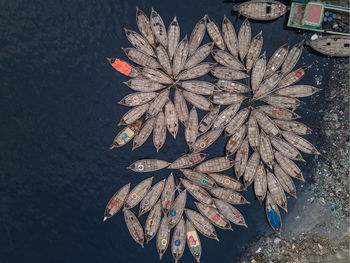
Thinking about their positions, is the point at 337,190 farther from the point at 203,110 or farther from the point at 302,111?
the point at 203,110

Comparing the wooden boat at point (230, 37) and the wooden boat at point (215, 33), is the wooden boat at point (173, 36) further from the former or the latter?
the wooden boat at point (230, 37)

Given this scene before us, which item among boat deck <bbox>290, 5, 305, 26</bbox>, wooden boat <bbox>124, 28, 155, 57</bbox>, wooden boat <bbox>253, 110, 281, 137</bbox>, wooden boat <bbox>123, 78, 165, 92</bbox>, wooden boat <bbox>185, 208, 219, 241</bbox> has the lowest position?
wooden boat <bbox>185, 208, 219, 241</bbox>

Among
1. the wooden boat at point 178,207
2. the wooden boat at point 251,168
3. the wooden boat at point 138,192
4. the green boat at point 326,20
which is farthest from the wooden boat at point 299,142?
the wooden boat at point 138,192

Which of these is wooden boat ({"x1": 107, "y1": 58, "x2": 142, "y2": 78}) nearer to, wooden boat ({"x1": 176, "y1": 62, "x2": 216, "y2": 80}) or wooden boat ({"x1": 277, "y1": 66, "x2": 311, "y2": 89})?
wooden boat ({"x1": 176, "y1": 62, "x2": 216, "y2": 80})

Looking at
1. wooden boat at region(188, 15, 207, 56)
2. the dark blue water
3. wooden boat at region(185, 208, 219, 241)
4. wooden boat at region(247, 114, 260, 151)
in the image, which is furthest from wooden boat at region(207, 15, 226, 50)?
wooden boat at region(185, 208, 219, 241)

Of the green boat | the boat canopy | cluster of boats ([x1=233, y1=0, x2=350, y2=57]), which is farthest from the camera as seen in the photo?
cluster of boats ([x1=233, y1=0, x2=350, y2=57])

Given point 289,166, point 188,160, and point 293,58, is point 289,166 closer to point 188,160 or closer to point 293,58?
point 188,160

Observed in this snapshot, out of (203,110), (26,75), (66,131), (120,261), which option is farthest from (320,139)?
(26,75)
